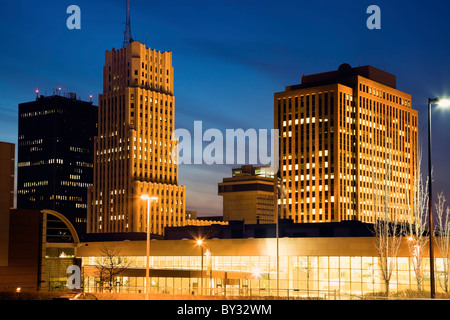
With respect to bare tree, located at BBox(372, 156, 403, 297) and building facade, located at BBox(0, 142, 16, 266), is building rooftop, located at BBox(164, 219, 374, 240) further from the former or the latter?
building facade, located at BBox(0, 142, 16, 266)

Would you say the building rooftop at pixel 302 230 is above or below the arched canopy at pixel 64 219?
below

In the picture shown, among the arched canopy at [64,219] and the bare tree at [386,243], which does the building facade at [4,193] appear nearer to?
the arched canopy at [64,219]

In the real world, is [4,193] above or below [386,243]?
above

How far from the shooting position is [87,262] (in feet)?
421

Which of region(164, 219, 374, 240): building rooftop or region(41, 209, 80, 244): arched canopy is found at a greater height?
region(41, 209, 80, 244): arched canopy

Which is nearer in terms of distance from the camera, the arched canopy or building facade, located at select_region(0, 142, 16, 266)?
building facade, located at select_region(0, 142, 16, 266)

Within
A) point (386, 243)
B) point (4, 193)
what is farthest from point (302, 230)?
point (4, 193)

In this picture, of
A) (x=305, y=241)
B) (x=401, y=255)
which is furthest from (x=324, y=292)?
(x=305, y=241)

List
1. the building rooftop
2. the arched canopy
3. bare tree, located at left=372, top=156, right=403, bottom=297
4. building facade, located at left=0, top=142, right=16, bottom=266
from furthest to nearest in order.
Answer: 1. the building rooftop
2. the arched canopy
3. building facade, located at left=0, top=142, right=16, bottom=266
4. bare tree, located at left=372, top=156, right=403, bottom=297

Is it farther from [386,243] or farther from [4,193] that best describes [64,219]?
[386,243]

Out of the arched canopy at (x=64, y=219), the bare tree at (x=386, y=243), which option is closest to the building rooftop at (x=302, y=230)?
the bare tree at (x=386, y=243)

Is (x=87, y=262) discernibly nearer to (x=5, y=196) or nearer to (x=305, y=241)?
(x=305, y=241)

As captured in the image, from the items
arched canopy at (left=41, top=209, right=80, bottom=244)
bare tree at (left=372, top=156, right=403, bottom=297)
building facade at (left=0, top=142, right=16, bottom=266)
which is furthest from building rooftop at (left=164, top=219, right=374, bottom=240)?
building facade at (left=0, top=142, right=16, bottom=266)

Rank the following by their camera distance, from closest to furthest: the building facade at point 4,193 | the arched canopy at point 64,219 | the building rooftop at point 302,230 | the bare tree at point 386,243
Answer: the bare tree at point 386,243
the building facade at point 4,193
the arched canopy at point 64,219
the building rooftop at point 302,230
